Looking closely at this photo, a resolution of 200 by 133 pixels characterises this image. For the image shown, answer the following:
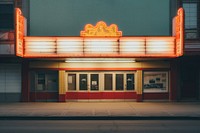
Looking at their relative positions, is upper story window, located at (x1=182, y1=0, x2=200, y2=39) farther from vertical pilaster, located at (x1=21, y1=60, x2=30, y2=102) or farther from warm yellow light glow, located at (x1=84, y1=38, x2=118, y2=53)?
vertical pilaster, located at (x1=21, y1=60, x2=30, y2=102)

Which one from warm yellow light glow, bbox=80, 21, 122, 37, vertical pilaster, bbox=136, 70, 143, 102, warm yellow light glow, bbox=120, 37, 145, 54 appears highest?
warm yellow light glow, bbox=80, 21, 122, 37

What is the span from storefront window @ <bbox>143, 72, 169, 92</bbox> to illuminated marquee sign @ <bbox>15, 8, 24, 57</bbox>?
8.74 m

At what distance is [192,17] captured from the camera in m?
23.6

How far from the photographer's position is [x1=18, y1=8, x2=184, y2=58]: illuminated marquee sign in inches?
823

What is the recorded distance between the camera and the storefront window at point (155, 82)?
24250 mm

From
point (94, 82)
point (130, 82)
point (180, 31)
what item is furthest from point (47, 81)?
point (180, 31)

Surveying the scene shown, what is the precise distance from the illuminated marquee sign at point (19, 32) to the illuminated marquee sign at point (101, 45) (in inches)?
18.5

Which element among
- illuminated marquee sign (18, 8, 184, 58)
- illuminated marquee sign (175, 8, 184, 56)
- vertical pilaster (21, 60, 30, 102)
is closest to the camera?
illuminated marquee sign (175, 8, 184, 56)

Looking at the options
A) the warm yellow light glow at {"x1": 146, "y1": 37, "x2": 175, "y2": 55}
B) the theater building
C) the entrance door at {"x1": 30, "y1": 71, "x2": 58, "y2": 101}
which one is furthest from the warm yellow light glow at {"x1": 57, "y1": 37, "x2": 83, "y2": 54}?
the warm yellow light glow at {"x1": 146, "y1": 37, "x2": 175, "y2": 55}

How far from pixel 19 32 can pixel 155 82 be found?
989cm

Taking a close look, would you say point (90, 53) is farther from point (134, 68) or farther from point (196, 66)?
point (196, 66)

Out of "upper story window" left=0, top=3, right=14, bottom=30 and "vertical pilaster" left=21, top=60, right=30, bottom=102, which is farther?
"vertical pilaster" left=21, top=60, right=30, bottom=102

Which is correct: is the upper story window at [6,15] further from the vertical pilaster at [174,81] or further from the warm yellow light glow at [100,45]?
the vertical pilaster at [174,81]

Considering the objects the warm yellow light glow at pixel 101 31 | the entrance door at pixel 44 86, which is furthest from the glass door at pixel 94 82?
the warm yellow light glow at pixel 101 31
